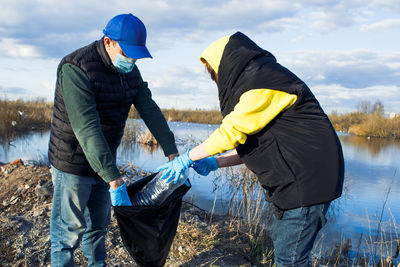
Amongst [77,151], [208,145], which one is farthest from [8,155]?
[208,145]

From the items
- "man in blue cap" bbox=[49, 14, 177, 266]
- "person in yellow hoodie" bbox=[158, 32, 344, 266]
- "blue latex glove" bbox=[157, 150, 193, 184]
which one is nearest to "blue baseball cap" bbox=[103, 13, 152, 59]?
"man in blue cap" bbox=[49, 14, 177, 266]

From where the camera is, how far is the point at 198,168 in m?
2.41

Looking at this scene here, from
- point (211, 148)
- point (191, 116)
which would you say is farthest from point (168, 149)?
point (191, 116)

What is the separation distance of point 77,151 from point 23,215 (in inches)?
79.8

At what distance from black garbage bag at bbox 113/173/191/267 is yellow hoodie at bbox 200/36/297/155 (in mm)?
739

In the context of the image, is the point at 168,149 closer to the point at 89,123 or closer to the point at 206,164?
the point at 206,164

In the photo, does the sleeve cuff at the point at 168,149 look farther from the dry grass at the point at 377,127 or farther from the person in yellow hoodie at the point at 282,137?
the dry grass at the point at 377,127

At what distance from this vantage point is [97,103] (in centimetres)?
223

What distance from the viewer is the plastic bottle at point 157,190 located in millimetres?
2275

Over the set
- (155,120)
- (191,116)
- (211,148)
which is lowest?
(191,116)

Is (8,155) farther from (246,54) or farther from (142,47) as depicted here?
(246,54)

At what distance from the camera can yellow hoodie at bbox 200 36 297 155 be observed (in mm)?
1653

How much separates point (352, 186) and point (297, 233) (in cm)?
705

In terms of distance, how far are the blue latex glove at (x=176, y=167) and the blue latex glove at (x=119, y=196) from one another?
0.90 ft
